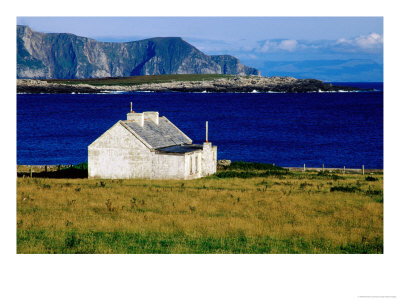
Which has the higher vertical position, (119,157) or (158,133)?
(158,133)

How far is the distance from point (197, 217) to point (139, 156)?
17.3 m

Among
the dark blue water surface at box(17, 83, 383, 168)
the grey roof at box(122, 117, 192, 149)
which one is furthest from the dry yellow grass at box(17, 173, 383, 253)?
the dark blue water surface at box(17, 83, 383, 168)

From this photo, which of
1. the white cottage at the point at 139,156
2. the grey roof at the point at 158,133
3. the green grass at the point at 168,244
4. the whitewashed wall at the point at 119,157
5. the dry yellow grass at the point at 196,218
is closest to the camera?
the green grass at the point at 168,244

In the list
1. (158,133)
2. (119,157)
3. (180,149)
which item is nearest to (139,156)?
(119,157)

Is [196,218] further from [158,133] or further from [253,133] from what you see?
[253,133]

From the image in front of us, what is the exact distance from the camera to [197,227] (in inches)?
888

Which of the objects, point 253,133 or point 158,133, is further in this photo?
point 253,133

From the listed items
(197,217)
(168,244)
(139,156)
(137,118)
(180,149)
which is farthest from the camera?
(137,118)

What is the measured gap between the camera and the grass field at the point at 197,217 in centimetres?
2014

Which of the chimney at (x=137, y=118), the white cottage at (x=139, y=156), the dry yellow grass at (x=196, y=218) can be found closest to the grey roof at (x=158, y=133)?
the white cottage at (x=139, y=156)

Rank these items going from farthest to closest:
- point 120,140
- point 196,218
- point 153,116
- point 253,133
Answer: point 253,133, point 153,116, point 120,140, point 196,218

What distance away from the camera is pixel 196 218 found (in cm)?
2452

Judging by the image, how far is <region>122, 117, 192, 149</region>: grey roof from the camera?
42312 mm

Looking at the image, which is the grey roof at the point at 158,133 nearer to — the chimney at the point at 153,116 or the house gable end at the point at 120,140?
the chimney at the point at 153,116
